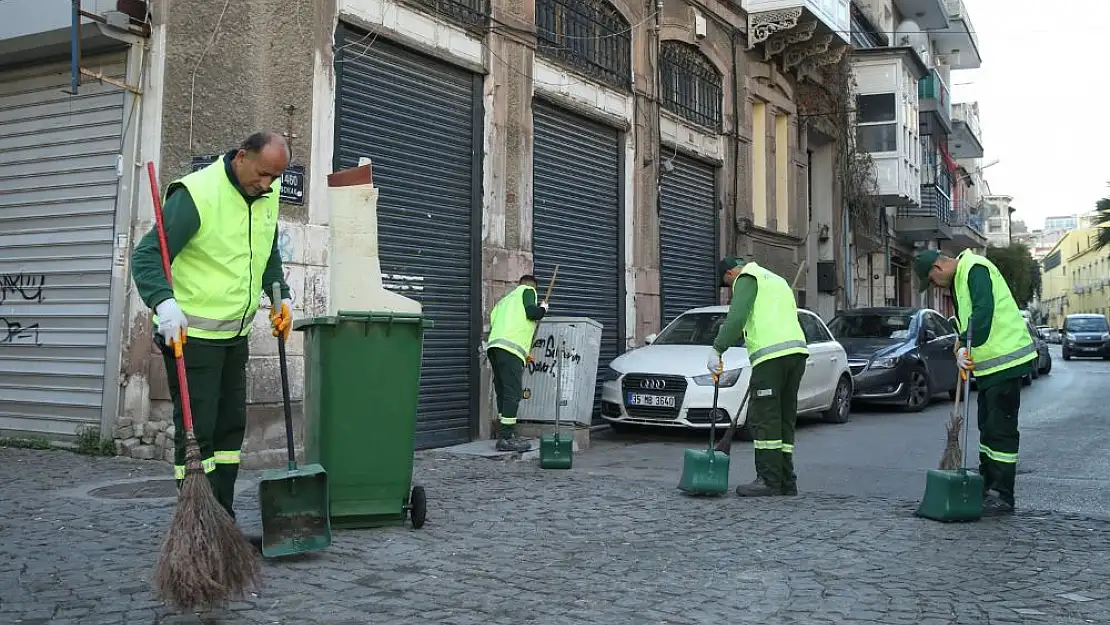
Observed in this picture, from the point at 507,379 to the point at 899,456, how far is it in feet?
12.6

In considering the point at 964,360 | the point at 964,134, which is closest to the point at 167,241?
the point at 964,360

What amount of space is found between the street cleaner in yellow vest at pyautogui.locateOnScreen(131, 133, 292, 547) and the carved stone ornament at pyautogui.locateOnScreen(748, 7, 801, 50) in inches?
584

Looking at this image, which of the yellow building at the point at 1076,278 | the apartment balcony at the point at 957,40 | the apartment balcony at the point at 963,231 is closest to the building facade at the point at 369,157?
the apartment balcony at the point at 963,231

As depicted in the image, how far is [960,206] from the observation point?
4441 cm

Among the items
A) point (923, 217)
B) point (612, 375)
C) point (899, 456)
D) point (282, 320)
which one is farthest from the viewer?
point (923, 217)

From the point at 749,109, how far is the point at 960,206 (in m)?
29.6

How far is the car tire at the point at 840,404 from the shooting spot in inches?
523

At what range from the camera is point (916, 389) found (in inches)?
592

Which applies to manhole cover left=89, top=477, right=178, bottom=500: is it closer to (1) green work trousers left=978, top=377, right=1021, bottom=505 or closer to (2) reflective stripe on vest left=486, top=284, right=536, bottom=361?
(2) reflective stripe on vest left=486, top=284, right=536, bottom=361

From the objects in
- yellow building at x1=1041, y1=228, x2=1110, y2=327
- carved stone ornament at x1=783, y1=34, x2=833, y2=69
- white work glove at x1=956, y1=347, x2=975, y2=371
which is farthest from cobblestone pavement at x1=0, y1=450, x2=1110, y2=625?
yellow building at x1=1041, y1=228, x2=1110, y2=327

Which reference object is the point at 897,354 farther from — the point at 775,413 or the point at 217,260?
the point at 217,260

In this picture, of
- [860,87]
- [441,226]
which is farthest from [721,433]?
[860,87]

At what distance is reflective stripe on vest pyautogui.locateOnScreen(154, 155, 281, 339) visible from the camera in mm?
4543

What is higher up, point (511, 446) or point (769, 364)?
point (769, 364)
